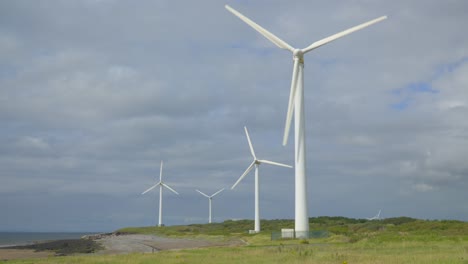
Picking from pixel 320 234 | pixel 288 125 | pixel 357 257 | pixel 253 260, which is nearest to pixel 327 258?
pixel 357 257

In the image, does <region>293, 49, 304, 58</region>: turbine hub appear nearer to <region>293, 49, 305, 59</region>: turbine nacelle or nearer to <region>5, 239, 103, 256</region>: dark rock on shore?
<region>293, 49, 305, 59</region>: turbine nacelle

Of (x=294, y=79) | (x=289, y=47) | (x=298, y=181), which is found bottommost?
(x=298, y=181)

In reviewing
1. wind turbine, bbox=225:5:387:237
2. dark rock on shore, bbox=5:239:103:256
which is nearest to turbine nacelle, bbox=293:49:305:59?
wind turbine, bbox=225:5:387:237

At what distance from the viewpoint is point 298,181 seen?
59281 mm

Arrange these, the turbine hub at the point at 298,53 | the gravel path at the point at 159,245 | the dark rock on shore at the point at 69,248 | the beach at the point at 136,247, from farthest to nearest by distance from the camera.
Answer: the turbine hub at the point at 298,53
the dark rock on shore at the point at 69,248
the gravel path at the point at 159,245
the beach at the point at 136,247

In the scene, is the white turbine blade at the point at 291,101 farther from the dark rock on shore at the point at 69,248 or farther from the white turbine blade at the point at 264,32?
the dark rock on shore at the point at 69,248

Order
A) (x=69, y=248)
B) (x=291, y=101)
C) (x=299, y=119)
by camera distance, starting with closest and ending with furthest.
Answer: (x=291, y=101), (x=299, y=119), (x=69, y=248)

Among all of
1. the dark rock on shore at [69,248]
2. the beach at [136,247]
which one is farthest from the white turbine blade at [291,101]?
the dark rock on shore at [69,248]

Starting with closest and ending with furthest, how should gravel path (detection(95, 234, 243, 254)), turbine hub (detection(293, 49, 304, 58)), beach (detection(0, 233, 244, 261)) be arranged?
beach (detection(0, 233, 244, 261)) → gravel path (detection(95, 234, 243, 254)) → turbine hub (detection(293, 49, 304, 58))

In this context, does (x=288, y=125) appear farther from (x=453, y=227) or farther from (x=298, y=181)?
(x=453, y=227)

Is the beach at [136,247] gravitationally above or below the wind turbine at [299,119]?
below

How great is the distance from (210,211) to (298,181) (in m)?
92.6

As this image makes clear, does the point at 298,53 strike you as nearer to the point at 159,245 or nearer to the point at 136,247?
the point at 159,245

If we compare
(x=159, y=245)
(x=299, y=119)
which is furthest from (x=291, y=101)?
(x=159, y=245)
